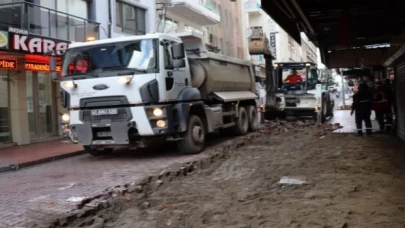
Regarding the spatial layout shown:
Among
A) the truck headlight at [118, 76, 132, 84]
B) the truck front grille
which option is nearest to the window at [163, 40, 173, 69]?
the truck headlight at [118, 76, 132, 84]

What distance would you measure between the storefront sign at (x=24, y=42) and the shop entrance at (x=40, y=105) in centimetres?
242

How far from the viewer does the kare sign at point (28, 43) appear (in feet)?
41.9

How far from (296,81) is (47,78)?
10369 millimetres

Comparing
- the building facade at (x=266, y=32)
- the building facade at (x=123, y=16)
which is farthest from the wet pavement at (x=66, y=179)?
the building facade at (x=266, y=32)

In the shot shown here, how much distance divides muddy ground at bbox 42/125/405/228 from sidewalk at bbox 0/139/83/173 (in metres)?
4.73

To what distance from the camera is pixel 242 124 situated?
51.1 ft

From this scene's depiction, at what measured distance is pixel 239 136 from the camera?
15.4 metres

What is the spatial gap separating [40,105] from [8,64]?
8.89ft

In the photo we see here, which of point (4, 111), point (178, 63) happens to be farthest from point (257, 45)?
point (4, 111)

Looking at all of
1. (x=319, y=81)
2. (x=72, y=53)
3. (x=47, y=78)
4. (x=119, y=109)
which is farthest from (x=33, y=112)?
(x=319, y=81)

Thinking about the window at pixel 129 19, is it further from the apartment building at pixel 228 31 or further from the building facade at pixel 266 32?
the building facade at pixel 266 32

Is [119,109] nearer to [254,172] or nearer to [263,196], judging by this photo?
[254,172]

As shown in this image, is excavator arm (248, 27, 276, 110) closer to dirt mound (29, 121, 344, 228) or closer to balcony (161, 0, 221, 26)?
balcony (161, 0, 221, 26)

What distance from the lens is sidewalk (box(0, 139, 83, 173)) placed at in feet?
36.1
